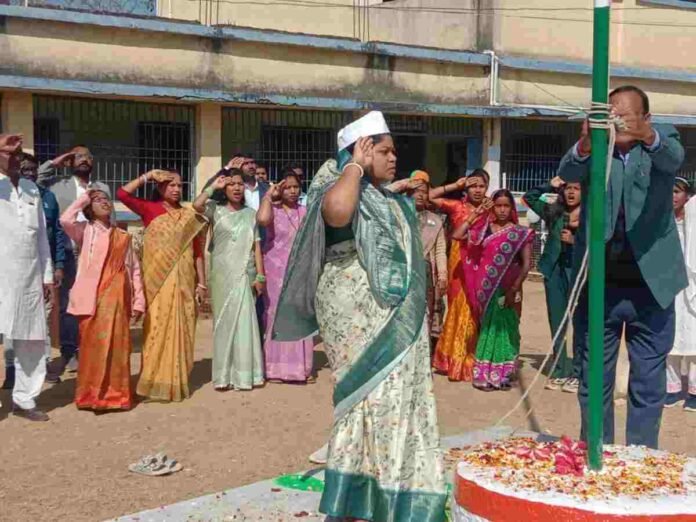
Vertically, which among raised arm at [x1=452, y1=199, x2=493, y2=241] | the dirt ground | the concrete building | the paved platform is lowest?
the dirt ground

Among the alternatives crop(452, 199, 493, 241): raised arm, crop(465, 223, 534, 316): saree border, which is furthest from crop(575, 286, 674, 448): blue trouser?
crop(452, 199, 493, 241): raised arm

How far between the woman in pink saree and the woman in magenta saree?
144 cm

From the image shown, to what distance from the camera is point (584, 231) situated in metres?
4.70

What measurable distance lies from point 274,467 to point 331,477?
1837 millimetres

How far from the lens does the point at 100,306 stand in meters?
7.37

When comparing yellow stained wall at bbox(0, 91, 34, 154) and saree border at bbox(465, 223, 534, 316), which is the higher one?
yellow stained wall at bbox(0, 91, 34, 154)

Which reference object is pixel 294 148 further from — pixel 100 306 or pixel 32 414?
pixel 32 414

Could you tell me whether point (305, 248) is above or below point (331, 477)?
above

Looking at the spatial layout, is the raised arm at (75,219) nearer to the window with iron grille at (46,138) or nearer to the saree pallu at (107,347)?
the saree pallu at (107,347)

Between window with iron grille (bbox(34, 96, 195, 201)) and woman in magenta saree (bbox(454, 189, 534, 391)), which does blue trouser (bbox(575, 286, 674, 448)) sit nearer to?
woman in magenta saree (bbox(454, 189, 534, 391))

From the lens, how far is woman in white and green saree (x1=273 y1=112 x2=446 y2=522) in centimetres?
429

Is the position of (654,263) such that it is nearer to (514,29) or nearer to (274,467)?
(274,467)

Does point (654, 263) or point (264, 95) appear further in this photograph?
point (264, 95)

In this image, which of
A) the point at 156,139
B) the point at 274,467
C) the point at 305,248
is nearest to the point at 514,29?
the point at 156,139
